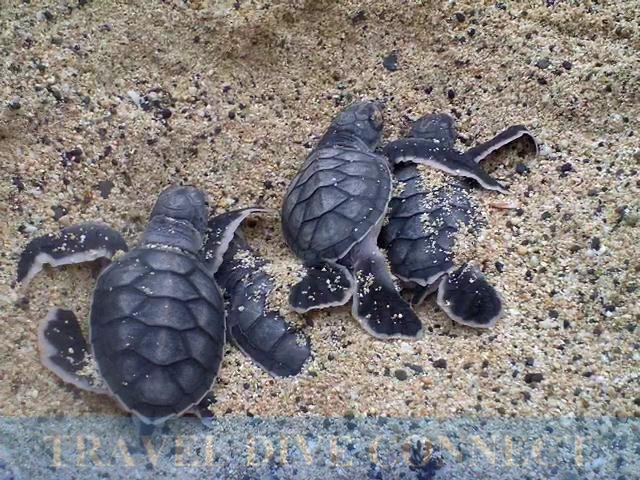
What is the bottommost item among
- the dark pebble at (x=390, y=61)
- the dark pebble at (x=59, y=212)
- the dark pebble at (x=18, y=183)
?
the dark pebble at (x=59, y=212)

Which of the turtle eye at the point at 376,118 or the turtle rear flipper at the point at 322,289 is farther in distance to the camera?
the turtle eye at the point at 376,118

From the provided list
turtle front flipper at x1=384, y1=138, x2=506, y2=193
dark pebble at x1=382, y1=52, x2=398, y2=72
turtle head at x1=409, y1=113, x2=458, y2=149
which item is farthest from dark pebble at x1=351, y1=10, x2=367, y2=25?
turtle front flipper at x1=384, y1=138, x2=506, y2=193

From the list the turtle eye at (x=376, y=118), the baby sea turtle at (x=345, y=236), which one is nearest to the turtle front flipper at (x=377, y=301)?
the baby sea turtle at (x=345, y=236)

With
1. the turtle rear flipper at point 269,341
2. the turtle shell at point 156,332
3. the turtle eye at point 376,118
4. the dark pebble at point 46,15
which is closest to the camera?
the turtle shell at point 156,332

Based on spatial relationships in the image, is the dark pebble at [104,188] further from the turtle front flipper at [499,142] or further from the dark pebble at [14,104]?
the turtle front flipper at [499,142]

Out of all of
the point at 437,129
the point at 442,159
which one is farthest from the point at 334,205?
the point at 437,129

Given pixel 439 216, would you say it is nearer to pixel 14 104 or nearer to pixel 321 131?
pixel 321 131

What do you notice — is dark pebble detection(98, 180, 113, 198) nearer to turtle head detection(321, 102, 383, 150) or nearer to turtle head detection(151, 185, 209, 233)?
turtle head detection(151, 185, 209, 233)
